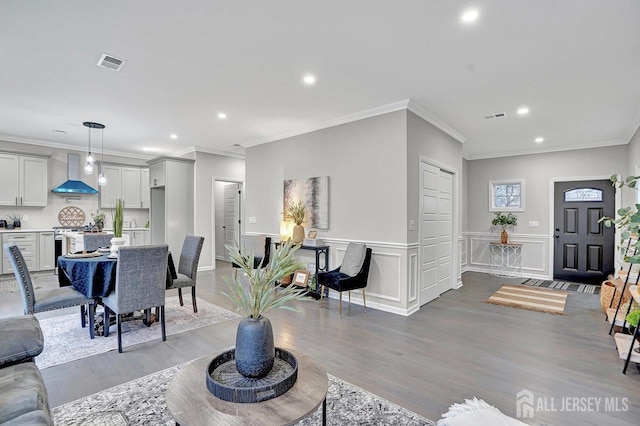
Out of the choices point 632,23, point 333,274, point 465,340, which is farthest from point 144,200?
point 632,23

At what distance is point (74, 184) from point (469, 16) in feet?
25.5

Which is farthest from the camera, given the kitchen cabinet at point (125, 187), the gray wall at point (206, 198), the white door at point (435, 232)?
the kitchen cabinet at point (125, 187)

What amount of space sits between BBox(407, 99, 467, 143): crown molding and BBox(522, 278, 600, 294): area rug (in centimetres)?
313

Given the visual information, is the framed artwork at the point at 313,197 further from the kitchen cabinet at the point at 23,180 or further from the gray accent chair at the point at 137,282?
the kitchen cabinet at the point at 23,180

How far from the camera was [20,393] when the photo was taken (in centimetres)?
141

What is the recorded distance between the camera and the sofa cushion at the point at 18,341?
1.68m

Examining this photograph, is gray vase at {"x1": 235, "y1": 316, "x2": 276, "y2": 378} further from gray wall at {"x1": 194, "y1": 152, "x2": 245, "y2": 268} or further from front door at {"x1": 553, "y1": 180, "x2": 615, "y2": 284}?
front door at {"x1": 553, "y1": 180, "x2": 615, "y2": 284}

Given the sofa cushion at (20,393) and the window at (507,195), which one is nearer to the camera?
the sofa cushion at (20,393)

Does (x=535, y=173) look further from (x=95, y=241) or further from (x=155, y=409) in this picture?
(x=95, y=241)

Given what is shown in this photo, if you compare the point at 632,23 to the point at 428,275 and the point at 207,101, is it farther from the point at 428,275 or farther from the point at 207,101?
the point at 207,101

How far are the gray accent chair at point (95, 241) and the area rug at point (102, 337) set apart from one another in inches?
35.0

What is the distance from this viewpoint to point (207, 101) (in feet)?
13.8

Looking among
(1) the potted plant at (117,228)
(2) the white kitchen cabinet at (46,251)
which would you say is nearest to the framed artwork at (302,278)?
(1) the potted plant at (117,228)

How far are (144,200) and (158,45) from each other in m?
6.01
